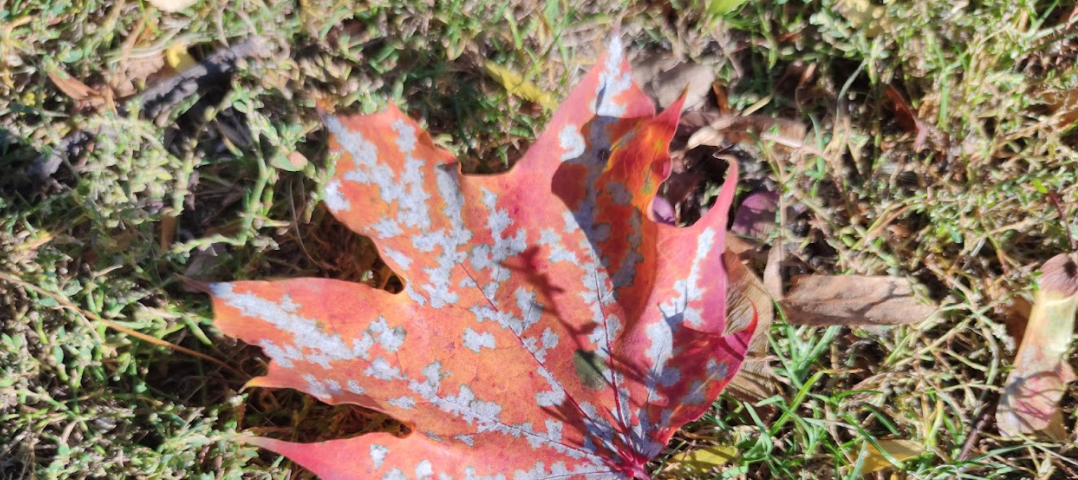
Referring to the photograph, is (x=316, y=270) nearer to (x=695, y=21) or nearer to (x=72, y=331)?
(x=72, y=331)

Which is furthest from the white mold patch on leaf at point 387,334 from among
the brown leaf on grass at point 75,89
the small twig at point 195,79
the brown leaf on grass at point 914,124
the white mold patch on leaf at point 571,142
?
the brown leaf on grass at point 914,124

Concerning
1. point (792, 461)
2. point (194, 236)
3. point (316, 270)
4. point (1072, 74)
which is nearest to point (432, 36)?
point (316, 270)

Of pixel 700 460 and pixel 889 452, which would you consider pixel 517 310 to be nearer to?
pixel 700 460

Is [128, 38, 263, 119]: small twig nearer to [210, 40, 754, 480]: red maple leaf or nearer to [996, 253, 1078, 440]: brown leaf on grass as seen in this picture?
[210, 40, 754, 480]: red maple leaf

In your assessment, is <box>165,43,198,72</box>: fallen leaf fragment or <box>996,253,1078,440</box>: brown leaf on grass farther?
<box>165,43,198,72</box>: fallen leaf fragment

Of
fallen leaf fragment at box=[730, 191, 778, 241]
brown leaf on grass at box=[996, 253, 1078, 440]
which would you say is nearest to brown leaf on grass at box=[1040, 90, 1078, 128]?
brown leaf on grass at box=[996, 253, 1078, 440]

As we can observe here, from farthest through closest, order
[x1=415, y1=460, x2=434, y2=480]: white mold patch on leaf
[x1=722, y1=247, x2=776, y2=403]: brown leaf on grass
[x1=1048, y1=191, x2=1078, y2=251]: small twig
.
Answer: [x1=1048, y1=191, x2=1078, y2=251]: small twig, [x1=722, y1=247, x2=776, y2=403]: brown leaf on grass, [x1=415, y1=460, x2=434, y2=480]: white mold patch on leaf

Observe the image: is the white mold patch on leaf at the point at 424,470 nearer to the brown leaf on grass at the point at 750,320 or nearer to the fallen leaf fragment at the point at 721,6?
the brown leaf on grass at the point at 750,320
